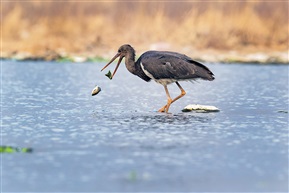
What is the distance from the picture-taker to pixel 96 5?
60062mm

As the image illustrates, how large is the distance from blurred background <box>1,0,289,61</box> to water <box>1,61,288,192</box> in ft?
106

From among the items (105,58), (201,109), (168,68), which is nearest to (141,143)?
(168,68)

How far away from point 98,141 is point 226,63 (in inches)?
1347

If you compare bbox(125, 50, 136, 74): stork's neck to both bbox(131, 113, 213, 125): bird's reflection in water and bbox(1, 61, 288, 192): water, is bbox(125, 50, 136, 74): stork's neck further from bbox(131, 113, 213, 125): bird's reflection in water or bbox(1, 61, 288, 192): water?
bbox(131, 113, 213, 125): bird's reflection in water

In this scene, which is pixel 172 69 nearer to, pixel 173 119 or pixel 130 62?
pixel 130 62

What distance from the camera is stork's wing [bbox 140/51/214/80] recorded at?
1802 centimetres

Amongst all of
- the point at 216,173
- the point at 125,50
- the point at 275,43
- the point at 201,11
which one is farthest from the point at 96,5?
the point at 216,173

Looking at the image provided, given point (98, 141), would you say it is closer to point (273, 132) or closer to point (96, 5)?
point (273, 132)

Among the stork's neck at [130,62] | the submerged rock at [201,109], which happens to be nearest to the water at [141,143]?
the submerged rock at [201,109]

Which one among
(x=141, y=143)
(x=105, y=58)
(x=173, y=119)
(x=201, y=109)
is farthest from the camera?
(x=105, y=58)

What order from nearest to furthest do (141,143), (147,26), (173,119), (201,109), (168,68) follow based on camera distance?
(141,143), (173,119), (168,68), (201,109), (147,26)

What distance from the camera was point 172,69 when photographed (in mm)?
18094

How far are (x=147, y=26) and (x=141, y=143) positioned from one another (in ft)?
152

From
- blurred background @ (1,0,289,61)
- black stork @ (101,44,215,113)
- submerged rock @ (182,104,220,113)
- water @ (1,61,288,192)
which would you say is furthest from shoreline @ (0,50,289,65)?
black stork @ (101,44,215,113)
